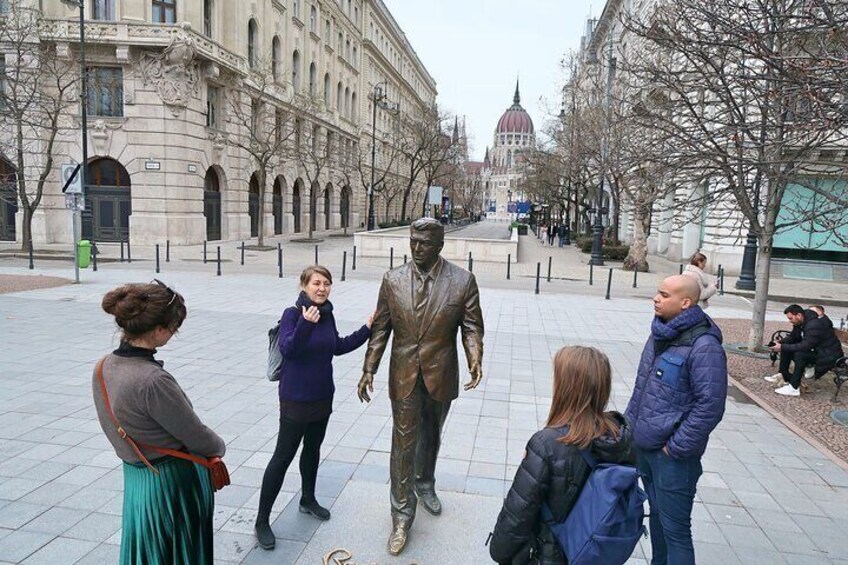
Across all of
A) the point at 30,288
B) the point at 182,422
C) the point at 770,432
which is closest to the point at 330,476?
the point at 182,422

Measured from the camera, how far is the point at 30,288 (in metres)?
14.2

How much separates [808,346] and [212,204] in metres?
30.2

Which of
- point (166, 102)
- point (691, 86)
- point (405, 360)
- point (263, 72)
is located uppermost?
point (263, 72)

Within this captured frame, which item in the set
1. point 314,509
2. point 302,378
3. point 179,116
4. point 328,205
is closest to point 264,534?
point 314,509

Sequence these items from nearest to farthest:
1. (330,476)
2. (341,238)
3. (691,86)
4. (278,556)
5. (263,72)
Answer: (278,556), (330,476), (691,86), (263,72), (341,238)

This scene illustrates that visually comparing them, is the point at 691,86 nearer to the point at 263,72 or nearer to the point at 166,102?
the point at 166,102

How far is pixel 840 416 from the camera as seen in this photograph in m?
6.75

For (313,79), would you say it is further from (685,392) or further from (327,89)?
(685,392)

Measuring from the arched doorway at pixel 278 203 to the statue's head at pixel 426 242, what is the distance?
1495 inches

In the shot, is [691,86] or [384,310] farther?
[691,86]

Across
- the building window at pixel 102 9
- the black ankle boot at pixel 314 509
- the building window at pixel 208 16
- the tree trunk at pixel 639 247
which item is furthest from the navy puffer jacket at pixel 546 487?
the building window at pixel 208 16

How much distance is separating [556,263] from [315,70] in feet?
89.9

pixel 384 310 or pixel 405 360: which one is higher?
pixel 384 310

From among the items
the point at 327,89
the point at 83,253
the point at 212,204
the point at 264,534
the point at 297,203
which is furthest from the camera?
the point at 327,89
